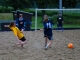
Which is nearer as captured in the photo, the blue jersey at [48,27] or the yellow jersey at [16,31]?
the blue jersey at [48,27]

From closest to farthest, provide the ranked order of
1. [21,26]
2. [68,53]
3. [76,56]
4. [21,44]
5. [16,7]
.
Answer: [76,56]
[68,53]
[21,44]
[21,26]
[16,7]

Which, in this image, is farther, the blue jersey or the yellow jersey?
the yellow jersey

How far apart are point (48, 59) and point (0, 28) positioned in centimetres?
1751

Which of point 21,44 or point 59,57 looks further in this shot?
point 21,44

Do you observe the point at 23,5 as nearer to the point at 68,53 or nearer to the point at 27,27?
the point at 27,27

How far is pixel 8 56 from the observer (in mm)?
12633

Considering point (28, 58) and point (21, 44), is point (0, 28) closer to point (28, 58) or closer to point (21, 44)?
point (21, 44)

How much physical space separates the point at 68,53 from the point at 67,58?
1.44 meters

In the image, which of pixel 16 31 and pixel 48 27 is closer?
pixel 48 27

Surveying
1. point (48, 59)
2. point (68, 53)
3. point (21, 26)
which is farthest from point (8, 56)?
point (21, 26)

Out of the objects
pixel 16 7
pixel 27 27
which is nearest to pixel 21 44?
pixel 27 27

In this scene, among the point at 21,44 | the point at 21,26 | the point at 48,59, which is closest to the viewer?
the point at 48,59

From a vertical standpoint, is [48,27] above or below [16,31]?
above

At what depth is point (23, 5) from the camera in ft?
204
